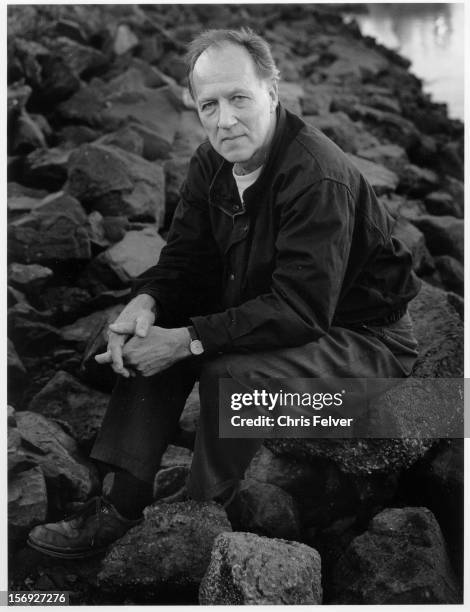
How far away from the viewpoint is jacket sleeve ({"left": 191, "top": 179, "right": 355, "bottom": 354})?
1986mm

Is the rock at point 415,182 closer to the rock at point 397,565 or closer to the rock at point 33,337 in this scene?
the rock at point 33,337

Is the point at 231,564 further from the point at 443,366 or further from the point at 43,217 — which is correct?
the point at 43,217

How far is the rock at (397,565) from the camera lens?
205 cm

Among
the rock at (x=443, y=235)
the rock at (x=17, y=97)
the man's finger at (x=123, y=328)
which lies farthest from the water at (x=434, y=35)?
the rock at (x=17, y=97)

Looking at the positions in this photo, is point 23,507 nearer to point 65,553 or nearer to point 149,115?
point 65,553

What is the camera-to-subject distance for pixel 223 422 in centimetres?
208

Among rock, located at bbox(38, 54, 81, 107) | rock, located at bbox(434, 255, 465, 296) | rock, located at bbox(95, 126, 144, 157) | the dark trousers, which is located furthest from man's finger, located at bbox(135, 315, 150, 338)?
rock, located at bbox(38, 54, 81, 107)

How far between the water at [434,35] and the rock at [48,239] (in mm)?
→ 1652

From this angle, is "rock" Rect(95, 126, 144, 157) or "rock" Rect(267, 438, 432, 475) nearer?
"rock" Rect(267, 438, 432, 475)

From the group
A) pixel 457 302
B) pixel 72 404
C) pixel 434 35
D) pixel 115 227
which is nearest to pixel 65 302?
pixel 115 227

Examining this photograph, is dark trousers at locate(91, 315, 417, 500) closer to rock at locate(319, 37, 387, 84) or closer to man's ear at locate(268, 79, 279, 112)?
man's ear at locate(268, 79, 279, 112)

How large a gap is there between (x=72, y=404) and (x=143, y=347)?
718mm

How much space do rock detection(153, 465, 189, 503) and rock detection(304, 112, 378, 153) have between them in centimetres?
271

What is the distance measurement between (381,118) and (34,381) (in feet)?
13.5
